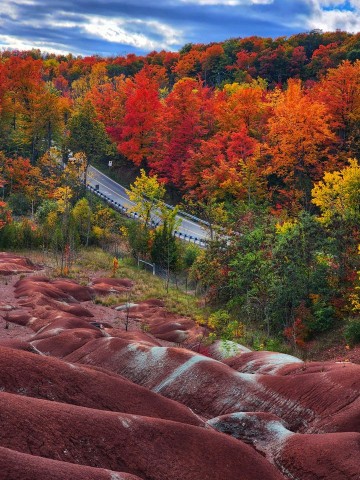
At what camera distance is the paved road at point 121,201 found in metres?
62.9

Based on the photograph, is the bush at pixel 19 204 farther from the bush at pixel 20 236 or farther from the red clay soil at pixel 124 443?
the red clay soil at pixel 124 443

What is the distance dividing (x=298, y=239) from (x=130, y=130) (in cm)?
4503

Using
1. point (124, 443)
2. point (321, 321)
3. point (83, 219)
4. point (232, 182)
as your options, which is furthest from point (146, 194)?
point (124, 443)

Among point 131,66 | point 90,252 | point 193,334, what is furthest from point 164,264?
point 131,66

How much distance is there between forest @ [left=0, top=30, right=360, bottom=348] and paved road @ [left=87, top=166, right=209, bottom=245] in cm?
186

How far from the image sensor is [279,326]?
37.7 metres

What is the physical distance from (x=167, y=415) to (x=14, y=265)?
33.8m

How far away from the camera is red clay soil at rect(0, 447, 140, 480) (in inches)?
325

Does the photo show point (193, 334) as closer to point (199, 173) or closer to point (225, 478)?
point (225, 478)

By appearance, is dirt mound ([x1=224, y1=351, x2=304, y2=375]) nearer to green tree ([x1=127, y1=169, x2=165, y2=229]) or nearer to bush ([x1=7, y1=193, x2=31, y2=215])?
green tree ([x1=127, y1=169, x2=165, y2=229])

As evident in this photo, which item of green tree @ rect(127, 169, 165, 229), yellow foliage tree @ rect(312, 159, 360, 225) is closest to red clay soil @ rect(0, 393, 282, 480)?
yellow foliage tree @ rect(312, 159, 360, 225)

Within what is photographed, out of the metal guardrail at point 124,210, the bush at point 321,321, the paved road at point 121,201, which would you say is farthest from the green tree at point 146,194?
the bush at point 321,321

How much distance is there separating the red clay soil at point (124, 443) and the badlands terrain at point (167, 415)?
0.02 m

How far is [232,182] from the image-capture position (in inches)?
2320
